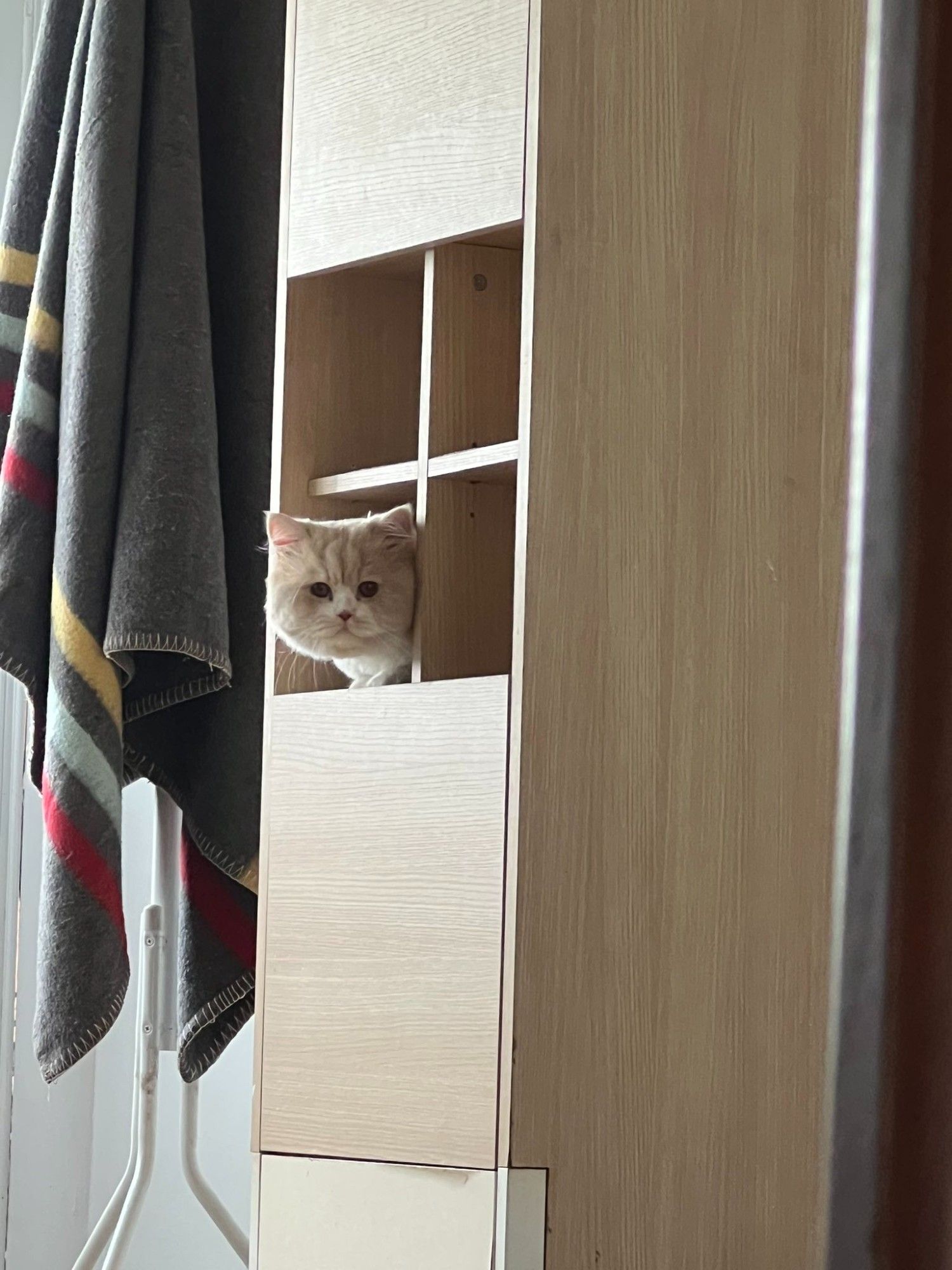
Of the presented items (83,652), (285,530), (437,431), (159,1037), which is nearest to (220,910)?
(159,1037)

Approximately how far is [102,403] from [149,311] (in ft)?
0.32

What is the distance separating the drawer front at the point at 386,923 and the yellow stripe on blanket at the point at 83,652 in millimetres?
220

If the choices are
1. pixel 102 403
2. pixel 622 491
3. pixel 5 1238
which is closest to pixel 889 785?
pixel 622 491

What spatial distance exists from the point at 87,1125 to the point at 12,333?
1.06 metres

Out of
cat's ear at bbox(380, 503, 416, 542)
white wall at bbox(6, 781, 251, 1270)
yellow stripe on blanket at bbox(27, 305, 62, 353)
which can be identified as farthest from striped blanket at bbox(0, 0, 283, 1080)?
white wall at bbox(6, 781, 251, 1270)

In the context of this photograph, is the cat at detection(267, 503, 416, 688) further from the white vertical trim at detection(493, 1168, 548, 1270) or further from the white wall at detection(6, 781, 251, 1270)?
the white wall at detection(6, 781, 251, 1270)

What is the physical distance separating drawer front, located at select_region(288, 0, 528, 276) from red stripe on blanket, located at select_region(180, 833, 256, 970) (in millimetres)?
573

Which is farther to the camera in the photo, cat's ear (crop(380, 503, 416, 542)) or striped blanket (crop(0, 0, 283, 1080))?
striped blanket (crop(0, 0, 283, 1080))

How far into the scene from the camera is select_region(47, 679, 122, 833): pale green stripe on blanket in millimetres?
1292

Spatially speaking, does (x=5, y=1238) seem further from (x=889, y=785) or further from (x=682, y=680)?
(x=889, y=785)

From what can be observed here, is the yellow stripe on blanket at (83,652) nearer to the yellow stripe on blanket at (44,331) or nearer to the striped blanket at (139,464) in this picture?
the striped blanket at (139,464)

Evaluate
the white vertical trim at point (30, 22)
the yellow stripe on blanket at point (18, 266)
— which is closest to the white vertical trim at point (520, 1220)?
the yellow stripe on blanket at point (18, 266)

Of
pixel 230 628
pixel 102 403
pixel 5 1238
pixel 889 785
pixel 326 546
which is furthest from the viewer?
pixel 5 1238

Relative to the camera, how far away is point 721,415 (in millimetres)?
1012
